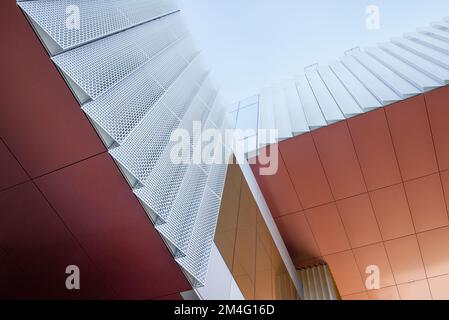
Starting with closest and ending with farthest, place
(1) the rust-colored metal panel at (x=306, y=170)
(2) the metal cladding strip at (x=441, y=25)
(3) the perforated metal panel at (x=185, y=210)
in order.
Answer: (3) the perforated metal panel at (x=185, y=210) → (1) the rust-colored metal panel at (x=306, y=170) → (2) the metal cladding strip at (x=441, y=25)

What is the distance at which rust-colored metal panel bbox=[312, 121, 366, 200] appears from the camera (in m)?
5.39

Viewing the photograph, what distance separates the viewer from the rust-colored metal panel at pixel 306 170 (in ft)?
18.1

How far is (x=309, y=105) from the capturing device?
638cm

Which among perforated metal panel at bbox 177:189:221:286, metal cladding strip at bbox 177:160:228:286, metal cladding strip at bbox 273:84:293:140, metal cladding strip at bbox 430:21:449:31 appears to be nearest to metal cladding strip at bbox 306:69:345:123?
metal cladding strip at bbox 273:84:293:140

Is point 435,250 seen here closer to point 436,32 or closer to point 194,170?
point 436,32

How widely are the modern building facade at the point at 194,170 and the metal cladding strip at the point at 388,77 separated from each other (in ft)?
0.13

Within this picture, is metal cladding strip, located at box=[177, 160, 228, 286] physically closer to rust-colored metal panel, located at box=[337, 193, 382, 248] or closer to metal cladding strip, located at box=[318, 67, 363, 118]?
metal cladding strip, located at box=[318, 67, 363, 118]

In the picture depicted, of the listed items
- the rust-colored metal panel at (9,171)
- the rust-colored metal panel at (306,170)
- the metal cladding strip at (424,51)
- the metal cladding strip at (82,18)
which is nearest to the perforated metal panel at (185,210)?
the rust-colored metal panel at (9,171)

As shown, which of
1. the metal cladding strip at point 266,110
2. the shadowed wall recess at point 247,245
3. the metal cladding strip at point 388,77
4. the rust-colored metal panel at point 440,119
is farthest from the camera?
the metal cladding strip at point 266,110

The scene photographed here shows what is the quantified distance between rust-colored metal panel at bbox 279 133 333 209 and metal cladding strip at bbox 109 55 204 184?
2.06 m

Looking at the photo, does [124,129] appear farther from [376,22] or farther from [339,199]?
[376,22]

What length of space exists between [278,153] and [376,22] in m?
4.43

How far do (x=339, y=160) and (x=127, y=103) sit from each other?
3.72 m

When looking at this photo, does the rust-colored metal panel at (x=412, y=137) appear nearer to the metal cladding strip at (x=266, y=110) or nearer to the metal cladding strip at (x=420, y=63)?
the metal cladding strip at (x=420, y=63)
